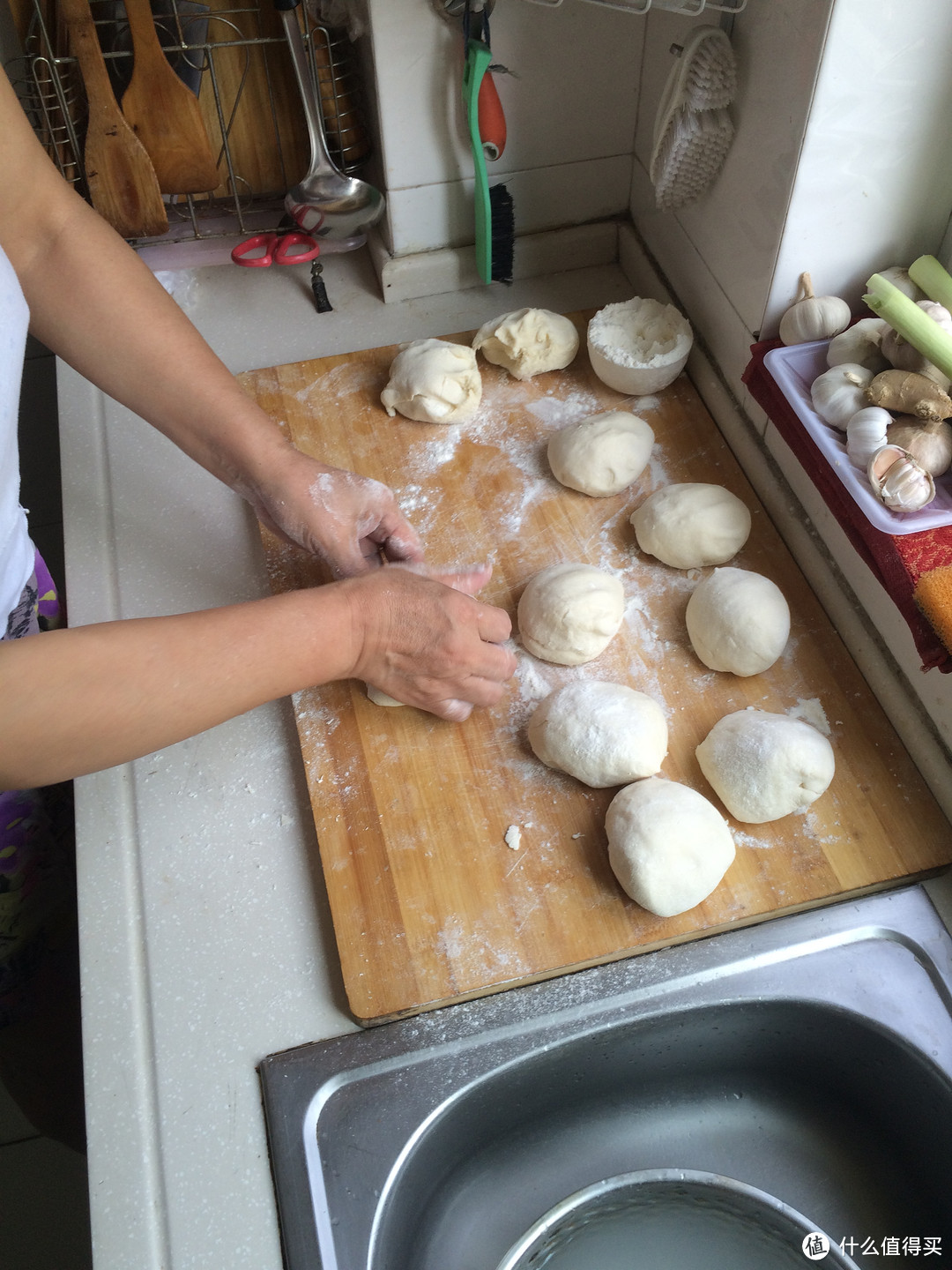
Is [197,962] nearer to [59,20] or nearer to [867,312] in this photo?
[867,312]

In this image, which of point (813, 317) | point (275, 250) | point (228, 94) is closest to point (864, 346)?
point (813, 317)

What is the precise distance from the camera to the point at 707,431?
3.97 feet

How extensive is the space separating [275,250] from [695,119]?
619mm

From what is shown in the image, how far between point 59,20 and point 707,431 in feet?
3.21

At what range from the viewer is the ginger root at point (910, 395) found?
0.90 metres

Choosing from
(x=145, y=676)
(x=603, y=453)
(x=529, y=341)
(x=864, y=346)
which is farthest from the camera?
(x=529, y=341)

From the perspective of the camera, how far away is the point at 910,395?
3.00 feet

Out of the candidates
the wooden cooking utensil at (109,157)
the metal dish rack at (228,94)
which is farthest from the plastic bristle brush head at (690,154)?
the wooden cooking utensil at (109,157)

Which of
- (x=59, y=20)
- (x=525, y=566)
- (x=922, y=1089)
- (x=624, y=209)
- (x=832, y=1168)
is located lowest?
(x=832, y=1168)

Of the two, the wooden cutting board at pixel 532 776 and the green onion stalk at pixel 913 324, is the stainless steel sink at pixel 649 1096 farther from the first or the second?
the green onion stalk at pixel 913 324

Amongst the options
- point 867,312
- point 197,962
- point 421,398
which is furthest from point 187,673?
point 867,312

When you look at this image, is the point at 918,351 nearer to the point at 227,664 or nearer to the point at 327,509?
the point at 327,509

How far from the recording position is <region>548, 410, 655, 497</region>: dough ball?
112 centimetres

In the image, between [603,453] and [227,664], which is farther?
[603,453]
